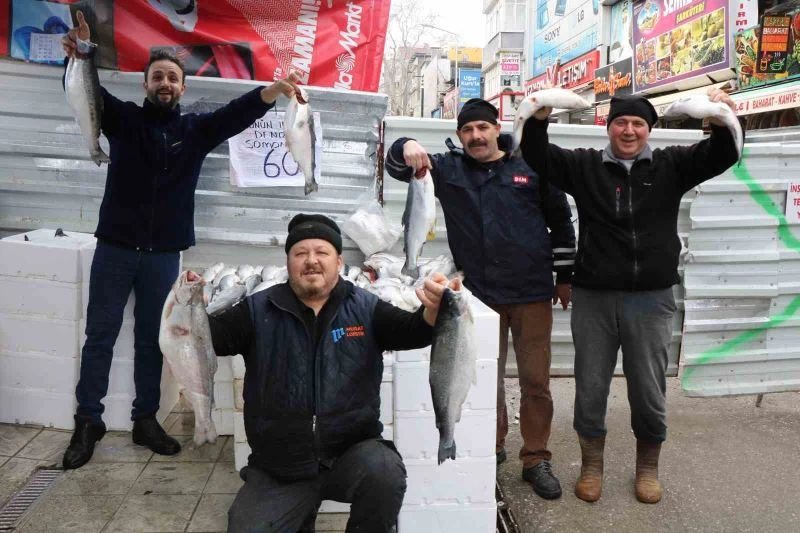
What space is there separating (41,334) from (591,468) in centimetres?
379

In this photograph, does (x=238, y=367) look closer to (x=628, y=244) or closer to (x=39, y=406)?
(x=39, y=406)

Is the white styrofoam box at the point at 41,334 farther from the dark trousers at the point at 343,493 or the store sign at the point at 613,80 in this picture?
the store sign at the point at 613,80

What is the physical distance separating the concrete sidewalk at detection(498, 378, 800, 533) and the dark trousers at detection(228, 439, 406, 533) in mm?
1307

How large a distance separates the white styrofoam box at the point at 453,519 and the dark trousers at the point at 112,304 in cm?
205

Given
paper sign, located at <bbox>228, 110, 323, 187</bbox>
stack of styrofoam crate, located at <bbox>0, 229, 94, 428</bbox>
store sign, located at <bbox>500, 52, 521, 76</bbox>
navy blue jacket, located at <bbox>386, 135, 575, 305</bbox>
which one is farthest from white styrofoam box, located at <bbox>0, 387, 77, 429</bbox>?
store sign, located at <bbox>500, 52, 521, 76</bbox>

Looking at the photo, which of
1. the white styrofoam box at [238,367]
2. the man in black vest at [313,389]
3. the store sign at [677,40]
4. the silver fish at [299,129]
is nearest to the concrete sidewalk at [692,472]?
the man in black vest at [313,389]

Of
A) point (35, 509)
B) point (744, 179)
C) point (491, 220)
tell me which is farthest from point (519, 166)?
point (35, 509)

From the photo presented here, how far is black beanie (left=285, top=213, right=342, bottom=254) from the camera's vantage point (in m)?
2.73

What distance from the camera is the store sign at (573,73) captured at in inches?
874

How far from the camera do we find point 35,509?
11.2ft

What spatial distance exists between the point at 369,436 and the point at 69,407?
2.70 m

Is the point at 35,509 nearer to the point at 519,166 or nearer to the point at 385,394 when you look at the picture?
the point at 385,394

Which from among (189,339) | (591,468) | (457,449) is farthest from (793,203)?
(189,339)

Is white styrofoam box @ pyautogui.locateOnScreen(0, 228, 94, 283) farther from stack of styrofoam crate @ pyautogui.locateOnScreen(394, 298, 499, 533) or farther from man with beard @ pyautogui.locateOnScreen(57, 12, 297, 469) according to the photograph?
stack of styrofoam crate @ pyautogui.locateOnScreen(394, 298, 499, 533)
